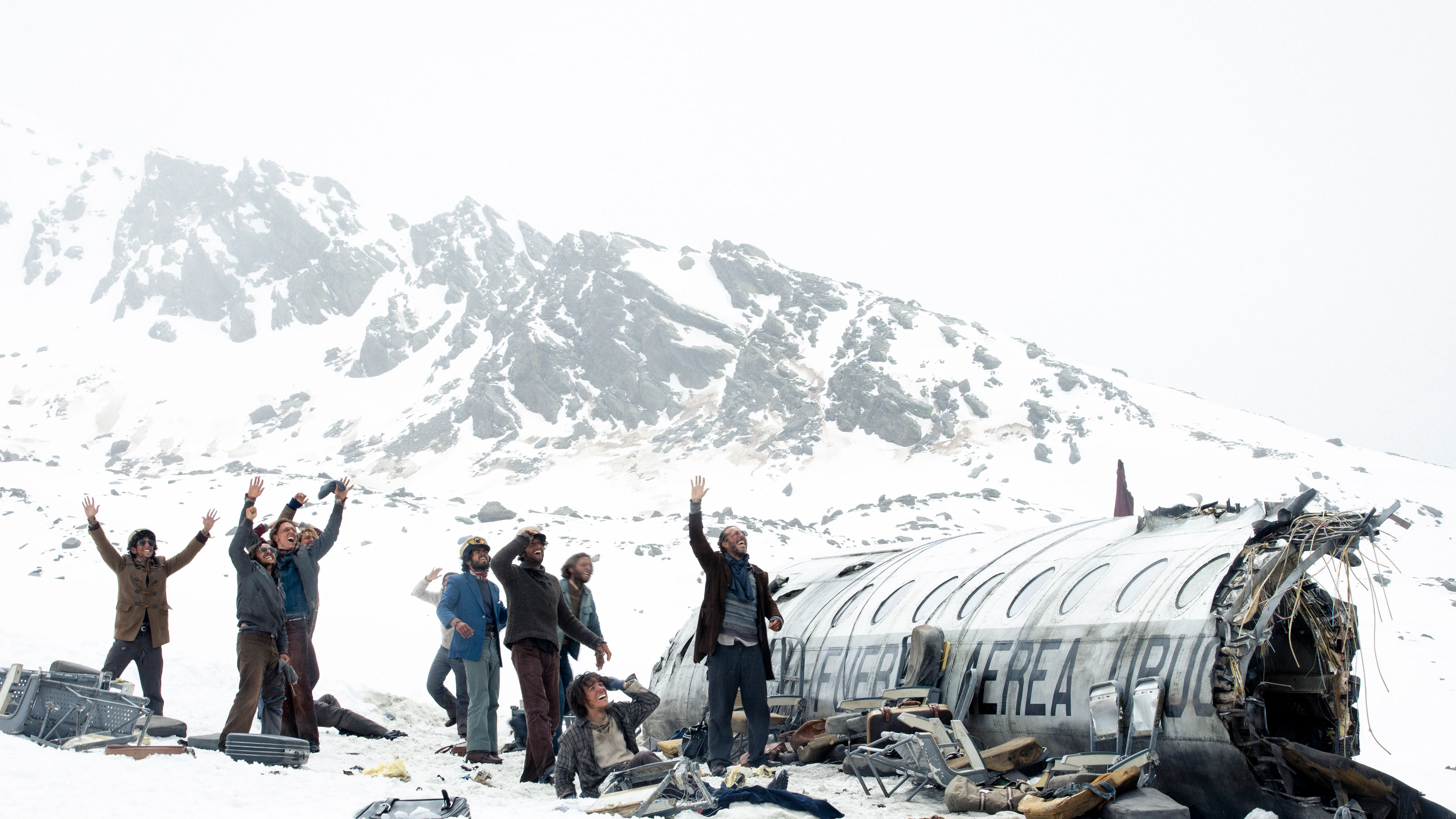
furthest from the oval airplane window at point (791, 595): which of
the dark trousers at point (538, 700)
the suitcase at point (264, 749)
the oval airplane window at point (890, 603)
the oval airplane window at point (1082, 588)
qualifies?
the suitcase at point (264, 749)

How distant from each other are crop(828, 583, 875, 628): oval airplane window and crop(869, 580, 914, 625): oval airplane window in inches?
23.6

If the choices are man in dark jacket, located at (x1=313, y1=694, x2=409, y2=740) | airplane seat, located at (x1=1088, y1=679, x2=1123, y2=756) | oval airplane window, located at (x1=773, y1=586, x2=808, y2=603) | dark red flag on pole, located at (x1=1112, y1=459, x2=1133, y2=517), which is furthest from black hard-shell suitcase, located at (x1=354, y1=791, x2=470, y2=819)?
dark red flag on pole, located at (x1=1112, y1=459, x2=1133, y2=517)

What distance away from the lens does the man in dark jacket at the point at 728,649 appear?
8992 millimetres

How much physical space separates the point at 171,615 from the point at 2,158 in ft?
579

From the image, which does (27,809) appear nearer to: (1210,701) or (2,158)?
(1210,701)

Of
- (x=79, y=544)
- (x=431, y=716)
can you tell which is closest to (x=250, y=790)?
(x=431, y=716)

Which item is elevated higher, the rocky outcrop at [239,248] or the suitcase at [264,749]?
the rocky outcrop at [239,248]

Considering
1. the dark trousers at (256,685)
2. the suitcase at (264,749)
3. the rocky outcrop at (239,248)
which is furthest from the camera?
the rocky outcrop at (239,248)

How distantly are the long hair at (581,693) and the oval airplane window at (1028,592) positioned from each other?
353cm

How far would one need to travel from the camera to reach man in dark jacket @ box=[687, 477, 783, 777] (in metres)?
8.99

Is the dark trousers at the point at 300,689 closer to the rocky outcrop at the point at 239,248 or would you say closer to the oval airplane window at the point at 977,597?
the oval airplane window at the point at 977,597

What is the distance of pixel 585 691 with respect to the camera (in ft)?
25.8

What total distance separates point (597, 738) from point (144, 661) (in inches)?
179

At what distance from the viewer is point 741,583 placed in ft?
30.4
